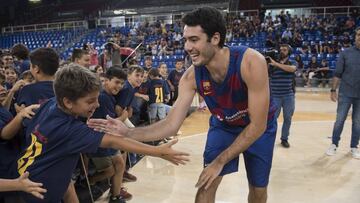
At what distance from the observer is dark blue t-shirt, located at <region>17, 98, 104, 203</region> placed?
1.99 metres

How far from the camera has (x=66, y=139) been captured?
78.5 inches

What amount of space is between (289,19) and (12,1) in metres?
21.7

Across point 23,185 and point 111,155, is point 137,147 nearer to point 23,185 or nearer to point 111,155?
point 23,185

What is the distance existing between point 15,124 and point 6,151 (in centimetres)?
26

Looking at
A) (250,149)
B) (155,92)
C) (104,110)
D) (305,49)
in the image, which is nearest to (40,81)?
(104,110)

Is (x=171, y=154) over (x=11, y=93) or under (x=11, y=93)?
under

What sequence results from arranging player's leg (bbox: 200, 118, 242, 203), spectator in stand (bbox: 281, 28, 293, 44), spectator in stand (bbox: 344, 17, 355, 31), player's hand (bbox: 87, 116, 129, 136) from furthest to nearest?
spectator in stand (bbox: 344, 17, 355, 31) → spectator in stand (bbox: 281, 28, 293, 44) → player's leg (bbox: 200, 118, 242, 203) → player's hand (bbox: 87, 116, 129, 136)

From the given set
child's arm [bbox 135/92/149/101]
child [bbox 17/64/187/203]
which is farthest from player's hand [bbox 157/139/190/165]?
child's arm [bbox 135/92/149/101]

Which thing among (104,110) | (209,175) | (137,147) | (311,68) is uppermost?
(137,147)

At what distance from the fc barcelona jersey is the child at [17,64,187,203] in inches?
25.6

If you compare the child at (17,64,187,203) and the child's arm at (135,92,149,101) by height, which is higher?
the child at (17,64,187,203)

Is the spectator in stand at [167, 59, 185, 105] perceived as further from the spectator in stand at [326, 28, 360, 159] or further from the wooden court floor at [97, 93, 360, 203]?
the spectator in stand at [326, 28, 360, 159]

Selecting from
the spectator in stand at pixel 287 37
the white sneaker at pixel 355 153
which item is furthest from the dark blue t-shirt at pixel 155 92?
the spectator in stand at pixel 287 37

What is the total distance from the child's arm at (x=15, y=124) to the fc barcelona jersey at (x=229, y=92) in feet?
3.60
